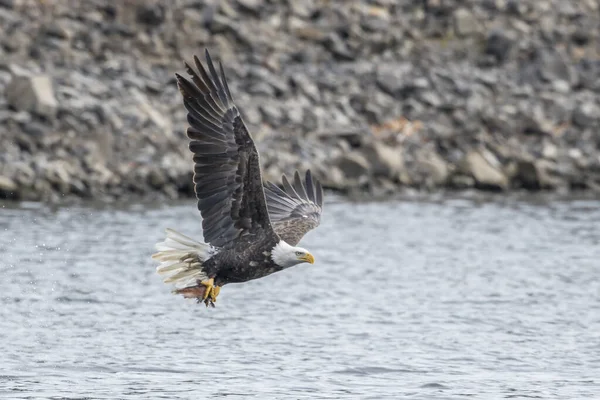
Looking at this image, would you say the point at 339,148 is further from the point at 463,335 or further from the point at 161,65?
the point at 463,335

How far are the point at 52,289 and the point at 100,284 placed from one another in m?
0.63

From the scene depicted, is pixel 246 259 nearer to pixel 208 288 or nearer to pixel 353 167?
pixel 208 288

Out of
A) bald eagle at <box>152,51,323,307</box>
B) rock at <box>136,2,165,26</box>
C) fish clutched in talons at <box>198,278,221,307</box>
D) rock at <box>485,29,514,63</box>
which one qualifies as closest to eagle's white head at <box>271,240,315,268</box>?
bald eagle at <box>152,51,323,307</box>

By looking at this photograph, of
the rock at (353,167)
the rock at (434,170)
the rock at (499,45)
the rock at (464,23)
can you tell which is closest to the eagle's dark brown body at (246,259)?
the rock at (353,167)

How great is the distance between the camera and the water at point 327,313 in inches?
441

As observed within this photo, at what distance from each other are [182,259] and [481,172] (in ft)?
48.0

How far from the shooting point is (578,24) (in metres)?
31.7

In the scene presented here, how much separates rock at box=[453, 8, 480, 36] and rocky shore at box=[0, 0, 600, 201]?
0.17ft

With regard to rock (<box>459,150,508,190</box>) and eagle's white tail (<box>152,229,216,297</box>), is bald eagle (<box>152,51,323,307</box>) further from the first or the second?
rock (<box>459,150,508,190</box>)

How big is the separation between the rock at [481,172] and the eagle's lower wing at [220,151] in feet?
48.1

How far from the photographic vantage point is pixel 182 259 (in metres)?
10.4

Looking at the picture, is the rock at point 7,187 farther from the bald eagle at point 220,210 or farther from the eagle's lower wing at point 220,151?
the eagle's lower wing at point 220,151

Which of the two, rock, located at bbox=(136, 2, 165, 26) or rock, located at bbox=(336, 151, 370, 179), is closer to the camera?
rock, located at bbox=(336, 151, 370, 179)

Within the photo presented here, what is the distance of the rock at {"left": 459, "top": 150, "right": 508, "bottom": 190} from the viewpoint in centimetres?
2428
